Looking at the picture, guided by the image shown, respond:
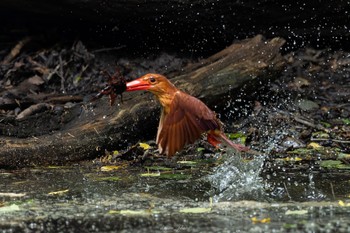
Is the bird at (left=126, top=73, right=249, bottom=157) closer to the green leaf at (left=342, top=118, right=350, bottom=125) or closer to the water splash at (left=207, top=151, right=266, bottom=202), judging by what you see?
the water splash at (left=207, top=151, right=266, bottom=202)

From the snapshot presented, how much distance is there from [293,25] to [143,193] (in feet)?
12.3

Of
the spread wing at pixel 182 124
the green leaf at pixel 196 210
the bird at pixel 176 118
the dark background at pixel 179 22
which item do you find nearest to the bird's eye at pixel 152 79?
the bird at pixel 176 118

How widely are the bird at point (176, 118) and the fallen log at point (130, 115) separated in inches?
40.0

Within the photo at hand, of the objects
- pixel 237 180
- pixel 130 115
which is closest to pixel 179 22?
pixel 130 115

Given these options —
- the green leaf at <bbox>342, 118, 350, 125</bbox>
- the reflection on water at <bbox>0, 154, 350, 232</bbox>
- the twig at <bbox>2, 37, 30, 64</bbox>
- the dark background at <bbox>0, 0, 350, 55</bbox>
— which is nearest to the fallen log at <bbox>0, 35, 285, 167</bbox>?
the reflection on water at <bbox>0, 154, 350, 232</bbox>

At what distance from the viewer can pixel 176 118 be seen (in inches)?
170

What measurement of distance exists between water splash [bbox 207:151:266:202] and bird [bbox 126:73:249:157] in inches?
14.7

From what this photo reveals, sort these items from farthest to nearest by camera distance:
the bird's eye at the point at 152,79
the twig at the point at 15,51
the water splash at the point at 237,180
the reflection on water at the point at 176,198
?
1. the twig at the point at 15,51
2. the bird's eye at the point at 152,79
3. the water splash at the point at 237,180
4. the reflection on water at the point at 176,198

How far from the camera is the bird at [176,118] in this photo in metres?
4.28

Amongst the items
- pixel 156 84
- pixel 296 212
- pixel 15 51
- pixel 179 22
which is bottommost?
pixel 296 212

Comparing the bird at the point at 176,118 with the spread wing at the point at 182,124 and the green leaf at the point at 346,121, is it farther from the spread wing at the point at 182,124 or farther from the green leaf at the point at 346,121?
the green leaf at the point at 346,121

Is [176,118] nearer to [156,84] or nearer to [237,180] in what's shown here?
[156,84]

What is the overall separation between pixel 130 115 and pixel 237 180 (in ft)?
4.51

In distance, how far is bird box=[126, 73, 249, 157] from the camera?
428cm
